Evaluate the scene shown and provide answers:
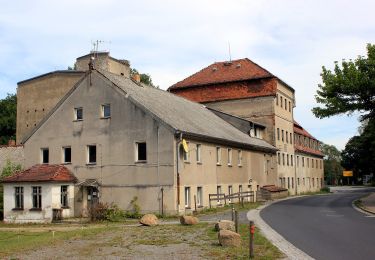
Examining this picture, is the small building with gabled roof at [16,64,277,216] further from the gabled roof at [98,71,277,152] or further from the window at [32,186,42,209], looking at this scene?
the window at [32,186,42,209]

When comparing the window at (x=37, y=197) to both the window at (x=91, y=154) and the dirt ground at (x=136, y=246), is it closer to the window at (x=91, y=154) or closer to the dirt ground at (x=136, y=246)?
the window at (x=91, y=154)

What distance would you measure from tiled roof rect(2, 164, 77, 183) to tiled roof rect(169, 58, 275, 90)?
25.6 meters

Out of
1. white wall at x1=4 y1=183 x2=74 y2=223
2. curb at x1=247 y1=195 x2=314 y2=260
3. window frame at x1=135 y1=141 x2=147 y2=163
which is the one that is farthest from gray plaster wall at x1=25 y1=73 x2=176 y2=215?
curb at x1=247 y1=195 x2=314 y2=260

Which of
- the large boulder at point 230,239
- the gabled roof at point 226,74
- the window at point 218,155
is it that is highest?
the gabled roof at point 226,74

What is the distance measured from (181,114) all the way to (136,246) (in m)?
20.8

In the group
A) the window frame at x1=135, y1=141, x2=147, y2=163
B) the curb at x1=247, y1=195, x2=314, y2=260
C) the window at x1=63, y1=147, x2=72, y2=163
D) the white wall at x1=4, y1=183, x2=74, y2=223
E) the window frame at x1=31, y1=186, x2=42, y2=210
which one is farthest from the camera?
the window at x1=63, y1=147, x2=72, y2=163

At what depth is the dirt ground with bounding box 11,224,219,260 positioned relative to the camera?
569 inches

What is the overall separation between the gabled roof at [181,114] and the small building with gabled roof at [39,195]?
709cm

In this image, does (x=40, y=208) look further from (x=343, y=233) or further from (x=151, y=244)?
(x=343, y=233)

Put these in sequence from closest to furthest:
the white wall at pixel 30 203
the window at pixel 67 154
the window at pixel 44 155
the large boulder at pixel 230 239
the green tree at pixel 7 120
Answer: the large boulder at pixel 230 239 → the white wall at pixel 30 203 → the window at pixel 67 154 → the window at pixel 44 155 → the green tree at pixel 7 120

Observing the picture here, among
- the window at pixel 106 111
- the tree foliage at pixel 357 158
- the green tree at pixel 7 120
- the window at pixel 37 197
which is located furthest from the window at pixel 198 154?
the tree foliage at pixel 357 158

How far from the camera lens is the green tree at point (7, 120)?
70.2 meters

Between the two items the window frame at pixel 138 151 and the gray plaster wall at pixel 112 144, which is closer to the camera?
the gray plaster wall at pixel 112 144

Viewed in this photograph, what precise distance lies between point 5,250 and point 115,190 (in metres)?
15.2
